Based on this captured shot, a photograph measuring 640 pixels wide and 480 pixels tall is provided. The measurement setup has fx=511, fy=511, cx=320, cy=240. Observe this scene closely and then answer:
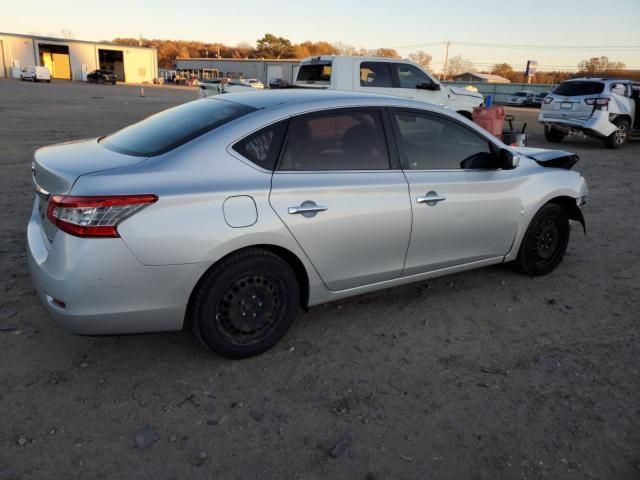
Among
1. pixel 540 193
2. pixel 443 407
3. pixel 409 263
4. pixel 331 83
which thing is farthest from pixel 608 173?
pixel 443 407

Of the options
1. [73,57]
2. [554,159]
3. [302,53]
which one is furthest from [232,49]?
[554,159]

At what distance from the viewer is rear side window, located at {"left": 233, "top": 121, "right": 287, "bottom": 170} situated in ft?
10.1

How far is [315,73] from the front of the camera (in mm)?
12023

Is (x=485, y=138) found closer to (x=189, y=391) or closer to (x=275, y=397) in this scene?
(x=275, y=397)

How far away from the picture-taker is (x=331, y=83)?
1141 centimetres

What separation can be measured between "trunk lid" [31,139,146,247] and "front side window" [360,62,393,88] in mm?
8885

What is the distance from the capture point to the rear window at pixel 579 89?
43.8 feet

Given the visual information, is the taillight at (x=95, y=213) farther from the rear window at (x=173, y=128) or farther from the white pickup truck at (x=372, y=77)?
the white pickup truck at (x=372, y=77)

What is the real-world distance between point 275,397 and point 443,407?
953 mm

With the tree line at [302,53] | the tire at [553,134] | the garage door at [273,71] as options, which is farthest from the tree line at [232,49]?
the tire at [553,134]

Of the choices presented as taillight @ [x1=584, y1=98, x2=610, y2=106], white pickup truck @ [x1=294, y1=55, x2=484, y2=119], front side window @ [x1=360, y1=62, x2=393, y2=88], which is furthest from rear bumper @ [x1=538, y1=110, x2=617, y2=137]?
front side window @ [x1=360, y1=62, x2=393, y2=88]

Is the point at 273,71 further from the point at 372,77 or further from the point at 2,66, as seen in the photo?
the point at 372,77

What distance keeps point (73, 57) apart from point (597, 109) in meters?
67.8

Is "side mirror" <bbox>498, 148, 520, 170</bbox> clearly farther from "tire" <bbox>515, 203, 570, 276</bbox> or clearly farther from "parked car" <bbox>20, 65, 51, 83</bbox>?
"parked car" <bbox>20, 65, 51, 83</bbox>
